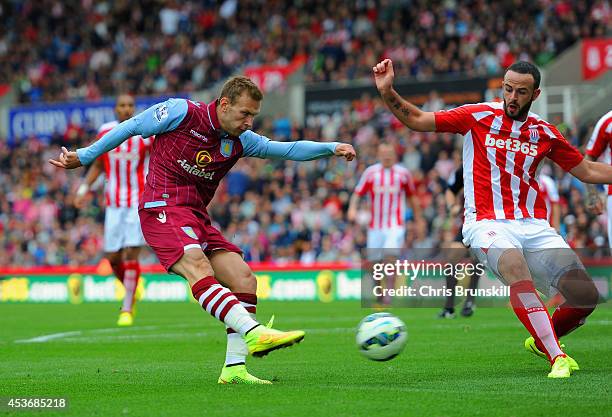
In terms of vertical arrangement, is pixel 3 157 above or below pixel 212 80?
below

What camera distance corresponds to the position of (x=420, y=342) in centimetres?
1068

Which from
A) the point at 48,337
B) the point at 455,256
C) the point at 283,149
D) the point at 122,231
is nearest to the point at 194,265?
the point at 283,149

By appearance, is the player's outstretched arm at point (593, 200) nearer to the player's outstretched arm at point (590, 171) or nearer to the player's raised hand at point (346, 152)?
the player's outstretched arm at point (590, 171)

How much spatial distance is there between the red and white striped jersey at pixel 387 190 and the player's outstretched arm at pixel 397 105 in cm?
893

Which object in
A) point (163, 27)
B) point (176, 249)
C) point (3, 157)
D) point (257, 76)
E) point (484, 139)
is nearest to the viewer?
point (176, 249)

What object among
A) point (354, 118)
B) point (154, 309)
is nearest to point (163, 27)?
point (354, 118)

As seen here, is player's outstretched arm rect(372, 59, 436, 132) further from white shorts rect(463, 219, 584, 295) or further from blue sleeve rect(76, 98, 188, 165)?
blue sleeve rect(76, 98, 188, 165)

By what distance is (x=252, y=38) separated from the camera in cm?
3127

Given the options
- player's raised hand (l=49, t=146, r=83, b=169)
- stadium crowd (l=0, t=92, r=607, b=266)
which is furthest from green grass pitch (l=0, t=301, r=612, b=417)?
stadium crowd (l=0, t=92, r=607, b=266)

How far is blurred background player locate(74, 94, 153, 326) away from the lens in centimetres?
1398

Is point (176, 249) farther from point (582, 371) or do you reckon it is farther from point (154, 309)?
point (154, 309)

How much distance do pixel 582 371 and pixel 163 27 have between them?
90.2ft

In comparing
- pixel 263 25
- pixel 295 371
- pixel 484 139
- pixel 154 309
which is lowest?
pixel 154 309

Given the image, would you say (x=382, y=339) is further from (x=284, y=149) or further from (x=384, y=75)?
(x=384, y=75)
